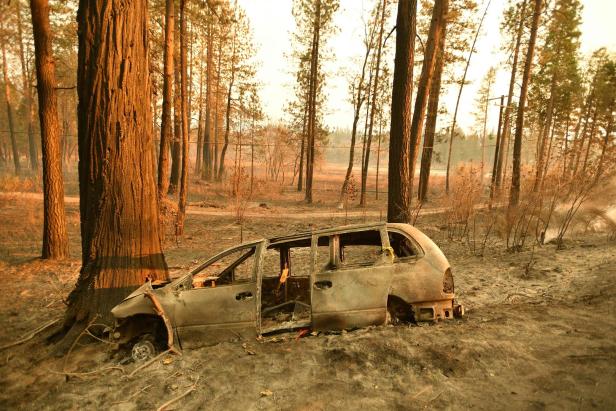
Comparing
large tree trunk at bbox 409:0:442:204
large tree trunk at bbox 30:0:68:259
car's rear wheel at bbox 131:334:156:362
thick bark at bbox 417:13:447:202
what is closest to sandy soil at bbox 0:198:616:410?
car's rear wheel at bbox 131:334:156:362

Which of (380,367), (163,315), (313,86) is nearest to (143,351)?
(163,315)

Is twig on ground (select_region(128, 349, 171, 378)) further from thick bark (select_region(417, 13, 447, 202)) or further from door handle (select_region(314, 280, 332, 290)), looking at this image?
thick bark (select_region(417, 13, 447, 202))

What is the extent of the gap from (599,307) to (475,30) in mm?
21619

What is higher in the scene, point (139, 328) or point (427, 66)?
point (427, 66)

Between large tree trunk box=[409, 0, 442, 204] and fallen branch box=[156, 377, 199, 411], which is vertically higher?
large tree trunk box=[409, 0, 442, 204]

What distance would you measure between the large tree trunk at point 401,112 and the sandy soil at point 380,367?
2731mm

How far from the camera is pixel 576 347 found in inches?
171

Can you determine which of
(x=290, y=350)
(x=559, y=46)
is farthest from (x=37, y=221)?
(x=559, y=46)

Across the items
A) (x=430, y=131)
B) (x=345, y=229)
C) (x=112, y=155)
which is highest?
(x=430, y=131)

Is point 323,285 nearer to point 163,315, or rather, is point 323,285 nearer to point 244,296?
point 244,296

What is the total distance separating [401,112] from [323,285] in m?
5.10

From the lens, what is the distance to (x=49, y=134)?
908 cm

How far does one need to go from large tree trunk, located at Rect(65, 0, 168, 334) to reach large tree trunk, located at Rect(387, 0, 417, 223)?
17.1ft

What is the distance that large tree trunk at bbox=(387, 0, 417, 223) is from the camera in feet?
25.7
